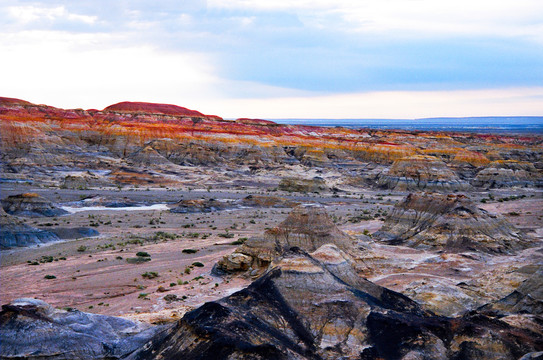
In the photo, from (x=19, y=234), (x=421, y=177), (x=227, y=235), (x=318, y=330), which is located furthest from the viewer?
(x=421, y=177)

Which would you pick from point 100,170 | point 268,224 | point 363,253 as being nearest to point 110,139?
point 100,170

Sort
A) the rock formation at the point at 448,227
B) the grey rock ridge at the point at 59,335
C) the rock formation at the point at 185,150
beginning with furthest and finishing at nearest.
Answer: the rock formation at the point at 185,150
the rock formation at the point at 448,227
the grey rock ridge at the point at 59,335

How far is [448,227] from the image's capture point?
28.2 meters

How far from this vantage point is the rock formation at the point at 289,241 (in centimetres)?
2148

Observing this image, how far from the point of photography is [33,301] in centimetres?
1179

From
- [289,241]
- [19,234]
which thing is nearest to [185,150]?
[19,234]

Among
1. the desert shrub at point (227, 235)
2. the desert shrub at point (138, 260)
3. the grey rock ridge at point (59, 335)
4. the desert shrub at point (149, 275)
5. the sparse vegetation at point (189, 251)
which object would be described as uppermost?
the grey rock ridge at point (59, 335)

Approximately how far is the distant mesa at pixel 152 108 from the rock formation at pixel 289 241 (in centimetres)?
12701

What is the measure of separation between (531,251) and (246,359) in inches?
932

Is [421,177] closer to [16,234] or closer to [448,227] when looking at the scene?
[448,227]

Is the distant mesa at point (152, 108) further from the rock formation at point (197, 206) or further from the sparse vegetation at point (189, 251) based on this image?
the sparse vegetation at point (189, 251)

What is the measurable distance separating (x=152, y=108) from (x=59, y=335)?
508 ft

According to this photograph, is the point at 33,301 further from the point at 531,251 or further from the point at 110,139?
the point at 110,139

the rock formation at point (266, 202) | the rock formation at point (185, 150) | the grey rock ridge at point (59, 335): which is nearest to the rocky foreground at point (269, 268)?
the grey rock ridge at point (59, 335)
